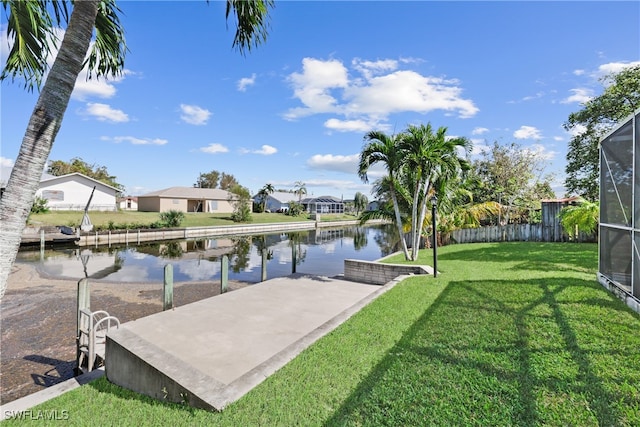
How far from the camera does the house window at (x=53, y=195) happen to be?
32.6 meters

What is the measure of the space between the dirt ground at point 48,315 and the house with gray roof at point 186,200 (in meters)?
33.4

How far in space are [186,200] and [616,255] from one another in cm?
4967

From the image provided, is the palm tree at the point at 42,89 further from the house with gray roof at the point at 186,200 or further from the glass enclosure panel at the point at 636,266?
the house with gray roof at the point at 186,200

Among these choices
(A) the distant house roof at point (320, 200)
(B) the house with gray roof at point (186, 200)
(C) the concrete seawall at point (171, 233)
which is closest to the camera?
(C) the concrete seawall at point (171, 233)

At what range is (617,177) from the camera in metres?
6.19

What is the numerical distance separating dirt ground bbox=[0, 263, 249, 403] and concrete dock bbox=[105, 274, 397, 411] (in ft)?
5.41

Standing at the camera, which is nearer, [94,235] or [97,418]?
[97,418]

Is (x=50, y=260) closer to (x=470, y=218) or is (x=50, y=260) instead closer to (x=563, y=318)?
(x=563, y=318)

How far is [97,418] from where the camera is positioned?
10.1ft

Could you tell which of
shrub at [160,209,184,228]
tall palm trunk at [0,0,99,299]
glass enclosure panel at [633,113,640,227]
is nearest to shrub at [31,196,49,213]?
shrub at [160,209,184,228]

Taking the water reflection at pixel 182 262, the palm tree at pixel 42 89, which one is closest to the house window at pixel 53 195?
the water reflection at pixel 182 262

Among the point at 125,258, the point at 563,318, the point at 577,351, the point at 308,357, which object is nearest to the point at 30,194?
the point at 308,357

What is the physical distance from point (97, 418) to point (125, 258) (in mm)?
18083

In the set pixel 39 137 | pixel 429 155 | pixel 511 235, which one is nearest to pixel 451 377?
pixel 39 137
